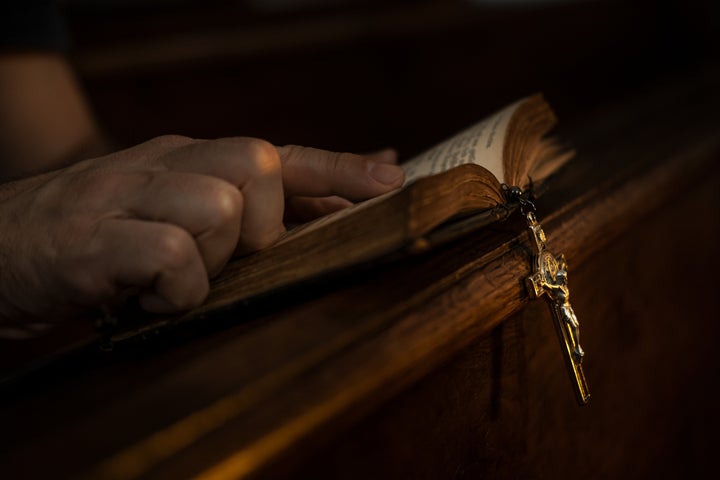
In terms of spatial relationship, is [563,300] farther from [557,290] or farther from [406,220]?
[406,220]

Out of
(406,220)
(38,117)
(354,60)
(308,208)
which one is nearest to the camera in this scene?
(406,220)

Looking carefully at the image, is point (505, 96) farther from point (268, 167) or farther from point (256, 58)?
point (268, 167)

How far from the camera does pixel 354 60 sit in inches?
108

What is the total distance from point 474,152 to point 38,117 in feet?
3.97

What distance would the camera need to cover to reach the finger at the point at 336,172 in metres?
0.60

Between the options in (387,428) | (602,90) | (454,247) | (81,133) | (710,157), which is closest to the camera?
(387,428)

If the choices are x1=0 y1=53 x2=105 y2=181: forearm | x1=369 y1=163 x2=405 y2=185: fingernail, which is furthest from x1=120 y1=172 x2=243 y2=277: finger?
x1=0 y1=53 x2=105 y2=181: forearm

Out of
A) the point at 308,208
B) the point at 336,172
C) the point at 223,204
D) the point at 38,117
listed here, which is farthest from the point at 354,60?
the point at 223,204

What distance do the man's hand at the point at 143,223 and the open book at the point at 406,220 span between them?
0.10 feet

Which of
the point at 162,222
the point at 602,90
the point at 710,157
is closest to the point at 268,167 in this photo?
the point at 162,222

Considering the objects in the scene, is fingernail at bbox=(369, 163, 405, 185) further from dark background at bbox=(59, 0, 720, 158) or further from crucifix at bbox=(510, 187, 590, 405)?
dark background at bbox=(59, 0, 720, 158)

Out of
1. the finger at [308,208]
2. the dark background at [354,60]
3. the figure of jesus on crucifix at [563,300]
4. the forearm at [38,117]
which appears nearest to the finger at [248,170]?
the finger at [308,208]

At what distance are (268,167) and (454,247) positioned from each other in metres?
0.18

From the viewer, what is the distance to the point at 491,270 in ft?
1.75
